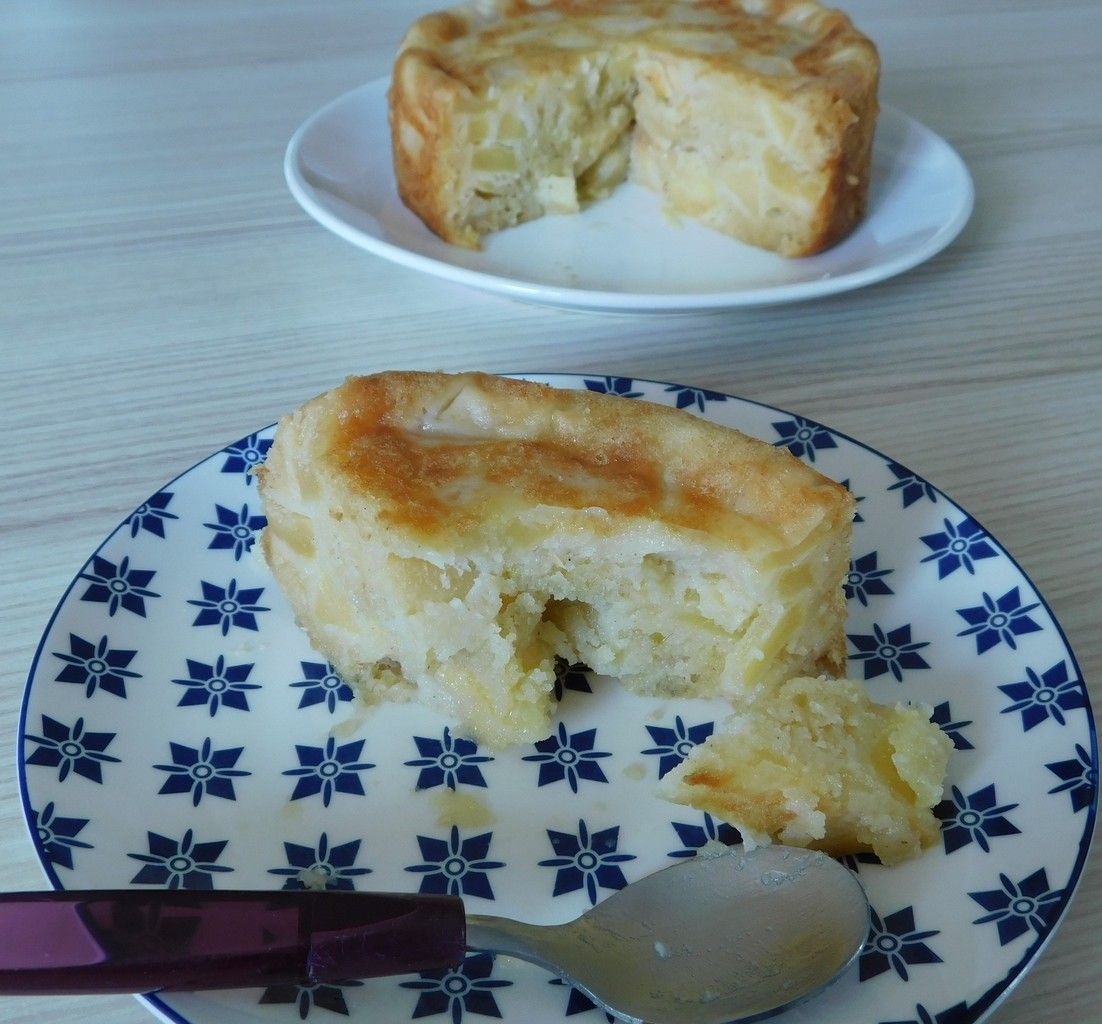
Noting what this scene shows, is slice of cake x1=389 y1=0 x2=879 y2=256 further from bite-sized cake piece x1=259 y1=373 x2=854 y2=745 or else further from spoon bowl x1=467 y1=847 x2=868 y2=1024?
spoon bowl x1=467 y1=847 x2=868 y2=1024

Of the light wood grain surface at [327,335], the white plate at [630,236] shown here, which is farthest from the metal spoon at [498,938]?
the white plate at [630,236]

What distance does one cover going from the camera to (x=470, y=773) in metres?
1.66

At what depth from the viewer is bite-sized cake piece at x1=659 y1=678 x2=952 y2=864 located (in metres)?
1.47

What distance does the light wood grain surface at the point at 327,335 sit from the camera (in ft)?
6.93

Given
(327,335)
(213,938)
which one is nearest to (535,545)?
(213,938)

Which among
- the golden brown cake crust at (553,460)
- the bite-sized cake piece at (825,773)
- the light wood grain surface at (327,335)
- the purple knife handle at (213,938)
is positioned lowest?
the light wood grain surface at (327,335)

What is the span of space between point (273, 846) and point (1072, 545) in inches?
57.9

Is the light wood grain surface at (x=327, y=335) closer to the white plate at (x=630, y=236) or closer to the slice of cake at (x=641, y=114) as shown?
the white plate at (x=630, y=236)

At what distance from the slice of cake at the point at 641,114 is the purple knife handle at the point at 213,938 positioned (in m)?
2.07

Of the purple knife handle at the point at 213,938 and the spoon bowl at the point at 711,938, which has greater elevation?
the purple knife handle at the point at 213,938

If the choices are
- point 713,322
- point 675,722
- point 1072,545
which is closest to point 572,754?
point 675,722

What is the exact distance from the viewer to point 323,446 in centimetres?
175

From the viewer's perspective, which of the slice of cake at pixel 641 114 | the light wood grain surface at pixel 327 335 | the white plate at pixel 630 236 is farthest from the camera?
the slice of cake at pixel 641 114

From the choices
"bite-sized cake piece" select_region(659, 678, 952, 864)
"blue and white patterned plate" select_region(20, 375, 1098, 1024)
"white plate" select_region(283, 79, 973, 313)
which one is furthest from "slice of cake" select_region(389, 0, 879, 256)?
"bite-sized cake piece" select_region(659, 678, 952, 864)
